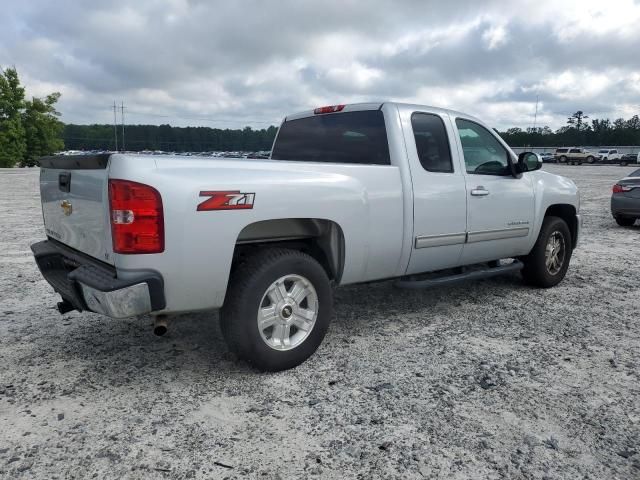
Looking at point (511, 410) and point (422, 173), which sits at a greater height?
point (422, 173)

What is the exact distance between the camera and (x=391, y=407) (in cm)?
300

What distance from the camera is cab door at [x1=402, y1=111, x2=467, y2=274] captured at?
4.09m

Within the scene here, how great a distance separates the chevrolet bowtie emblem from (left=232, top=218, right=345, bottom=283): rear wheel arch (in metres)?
1.12

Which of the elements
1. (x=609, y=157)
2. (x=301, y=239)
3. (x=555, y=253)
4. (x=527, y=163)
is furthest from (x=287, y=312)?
(x=609, y=157)

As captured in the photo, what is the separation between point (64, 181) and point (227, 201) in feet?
4.04

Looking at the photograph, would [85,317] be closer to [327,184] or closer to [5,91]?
[327,184]

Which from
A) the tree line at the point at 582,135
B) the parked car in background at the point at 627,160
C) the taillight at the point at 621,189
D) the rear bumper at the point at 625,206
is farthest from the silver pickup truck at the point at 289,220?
the tree line at the point at 582,135

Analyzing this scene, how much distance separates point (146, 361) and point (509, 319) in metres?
3.17

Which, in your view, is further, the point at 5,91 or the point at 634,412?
the point at 5,91

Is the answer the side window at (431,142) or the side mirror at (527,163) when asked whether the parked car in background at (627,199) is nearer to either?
the side mirror at (527,163)

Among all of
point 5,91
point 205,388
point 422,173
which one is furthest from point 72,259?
point 5,91

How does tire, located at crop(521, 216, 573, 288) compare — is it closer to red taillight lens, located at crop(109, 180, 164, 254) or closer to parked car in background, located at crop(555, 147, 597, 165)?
red taillight lens, located at crop(109, 180, 164, 254)

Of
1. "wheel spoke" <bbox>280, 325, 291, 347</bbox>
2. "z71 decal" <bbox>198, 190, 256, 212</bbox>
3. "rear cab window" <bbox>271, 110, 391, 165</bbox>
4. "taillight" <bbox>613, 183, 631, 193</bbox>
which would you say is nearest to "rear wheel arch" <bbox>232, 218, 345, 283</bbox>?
"z71 decal" <bbox>198, 190, 256, 212</bbox>

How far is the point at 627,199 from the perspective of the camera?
1050cm
